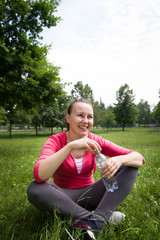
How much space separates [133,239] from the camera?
180cm

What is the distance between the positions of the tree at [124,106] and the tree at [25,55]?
41.7 m

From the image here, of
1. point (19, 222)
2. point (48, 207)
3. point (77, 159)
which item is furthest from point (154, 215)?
point (19, 222)

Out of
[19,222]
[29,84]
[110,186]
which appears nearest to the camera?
[110,186]

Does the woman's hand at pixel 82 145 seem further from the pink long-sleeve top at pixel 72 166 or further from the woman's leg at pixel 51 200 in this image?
the woman's leg at pixel 51 200

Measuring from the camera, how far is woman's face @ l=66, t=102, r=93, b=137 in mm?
2279

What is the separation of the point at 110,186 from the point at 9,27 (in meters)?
9.25

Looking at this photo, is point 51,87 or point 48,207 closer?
point 48,207

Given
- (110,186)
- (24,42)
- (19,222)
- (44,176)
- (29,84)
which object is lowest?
(19,222)

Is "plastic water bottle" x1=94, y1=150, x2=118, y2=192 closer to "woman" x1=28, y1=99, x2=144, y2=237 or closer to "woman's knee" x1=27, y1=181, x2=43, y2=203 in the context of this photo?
"woman" x1=28, y1=99, x2=144, y2=237

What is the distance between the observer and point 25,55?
839cm

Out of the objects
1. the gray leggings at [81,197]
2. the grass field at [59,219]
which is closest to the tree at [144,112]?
the grass field at [59,219]

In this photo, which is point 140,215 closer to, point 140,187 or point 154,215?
point 154,215

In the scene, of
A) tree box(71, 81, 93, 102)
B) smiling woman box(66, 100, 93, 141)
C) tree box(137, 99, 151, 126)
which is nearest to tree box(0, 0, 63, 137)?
smiling woman box(66, 100, 93, 141)

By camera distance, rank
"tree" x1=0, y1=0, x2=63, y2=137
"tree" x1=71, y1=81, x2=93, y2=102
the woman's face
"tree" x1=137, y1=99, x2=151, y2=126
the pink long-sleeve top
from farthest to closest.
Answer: "tree" x1=137, y1=99, x2=151, y2=126
"tree" x1=71, y1=81, x2=93, y2=102
"tree" x1=0, y1=0, x2=63, y2=137
the woman's face
the pink long-sleeve top
